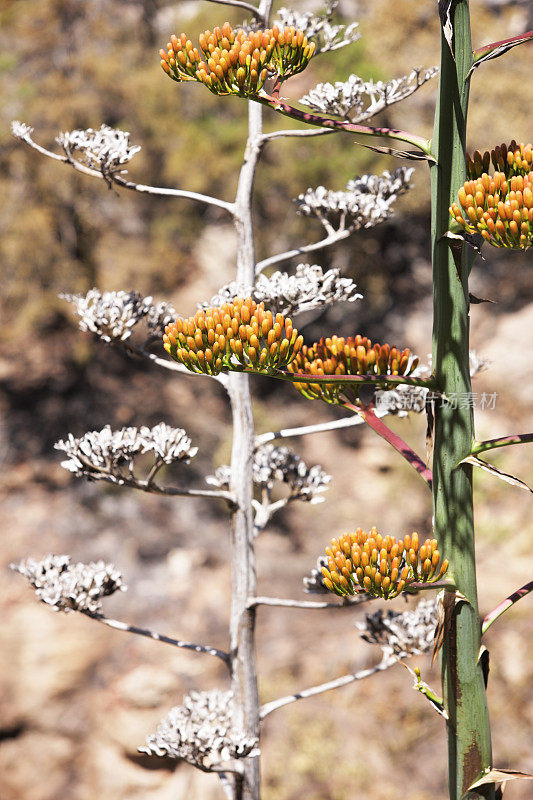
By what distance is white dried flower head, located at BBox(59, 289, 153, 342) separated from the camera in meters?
2.53

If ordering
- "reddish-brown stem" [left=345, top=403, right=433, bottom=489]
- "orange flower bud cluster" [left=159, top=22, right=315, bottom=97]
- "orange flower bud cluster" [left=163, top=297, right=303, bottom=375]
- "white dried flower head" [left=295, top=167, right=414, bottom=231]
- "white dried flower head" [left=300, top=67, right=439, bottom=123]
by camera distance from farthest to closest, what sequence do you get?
"white dried flower head" [left=295, top=167, right=414, bottom=231] → "white dried flower head" [left=300, top=67, right=439, bottom=123] → "reddish-brown stem" [left=345, top=403, right=433, bottom=489] → "orange flower bud cluster" [left=159, top=22, right=315, bottom=97] → "orange flower bud cluster" [left=163, top=297, right=303, bottom=375]

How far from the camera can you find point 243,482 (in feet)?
8.79

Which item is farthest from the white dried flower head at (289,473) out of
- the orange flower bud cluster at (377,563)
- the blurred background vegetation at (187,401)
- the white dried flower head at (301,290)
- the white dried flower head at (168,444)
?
the blurred background vegetation at (187,401)

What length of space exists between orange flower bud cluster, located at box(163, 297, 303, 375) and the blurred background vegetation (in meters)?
5.57

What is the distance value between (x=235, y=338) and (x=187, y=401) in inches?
276

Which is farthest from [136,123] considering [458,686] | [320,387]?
[458,686]

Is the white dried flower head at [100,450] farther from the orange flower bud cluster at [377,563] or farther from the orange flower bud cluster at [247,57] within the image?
the orange flower bud cluster at [247,57]

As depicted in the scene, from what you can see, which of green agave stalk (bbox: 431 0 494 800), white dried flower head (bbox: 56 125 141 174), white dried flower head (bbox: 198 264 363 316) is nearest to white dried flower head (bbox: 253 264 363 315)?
white dried flower head (bbox: 198 264 363 316)

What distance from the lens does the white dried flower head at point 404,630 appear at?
8.73ft

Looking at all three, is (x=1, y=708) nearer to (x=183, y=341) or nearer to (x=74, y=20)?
(x=183, y=341)

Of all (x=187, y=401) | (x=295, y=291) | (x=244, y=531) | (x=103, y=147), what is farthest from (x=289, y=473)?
(x=187, y=401)

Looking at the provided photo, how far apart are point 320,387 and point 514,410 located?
291 inches

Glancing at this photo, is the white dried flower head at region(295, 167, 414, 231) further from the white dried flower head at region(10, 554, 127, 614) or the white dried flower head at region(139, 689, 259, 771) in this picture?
the white dried flower head at region(139, 689, 259, 771)

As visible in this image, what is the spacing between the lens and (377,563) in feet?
5.64
